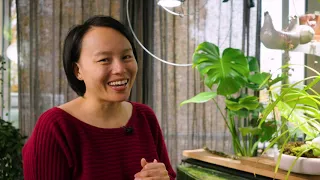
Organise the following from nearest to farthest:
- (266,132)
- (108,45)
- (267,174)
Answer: (108,45), (267,174), (266,132)

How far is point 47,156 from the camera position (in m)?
0.96

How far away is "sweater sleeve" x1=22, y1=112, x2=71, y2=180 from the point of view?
96 cm

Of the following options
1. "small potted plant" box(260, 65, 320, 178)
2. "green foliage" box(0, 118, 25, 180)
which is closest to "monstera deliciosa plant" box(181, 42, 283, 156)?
"small potted plant" box(260, 65, 320, 178)

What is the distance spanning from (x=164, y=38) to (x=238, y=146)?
3.91ft

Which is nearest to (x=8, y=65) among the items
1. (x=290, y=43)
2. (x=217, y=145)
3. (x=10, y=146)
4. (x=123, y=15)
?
(x=10, y=146)

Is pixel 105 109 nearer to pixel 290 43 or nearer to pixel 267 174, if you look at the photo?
pixel 267 174

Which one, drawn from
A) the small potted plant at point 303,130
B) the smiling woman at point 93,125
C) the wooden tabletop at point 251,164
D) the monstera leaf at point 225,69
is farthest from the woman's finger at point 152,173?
the monstera leaf at point 225,69

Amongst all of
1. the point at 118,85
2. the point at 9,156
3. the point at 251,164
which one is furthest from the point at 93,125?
the point at 9,156

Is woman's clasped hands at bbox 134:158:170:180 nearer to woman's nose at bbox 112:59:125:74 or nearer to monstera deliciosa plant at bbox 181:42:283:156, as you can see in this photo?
woman's nose at bbox 112:59:125:74

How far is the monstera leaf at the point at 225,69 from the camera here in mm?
1753

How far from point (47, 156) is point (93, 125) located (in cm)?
17

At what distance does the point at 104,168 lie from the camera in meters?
1.01

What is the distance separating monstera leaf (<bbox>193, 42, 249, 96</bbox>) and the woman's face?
83 cm

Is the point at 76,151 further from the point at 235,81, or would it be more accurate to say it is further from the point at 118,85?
the point at 235,81
